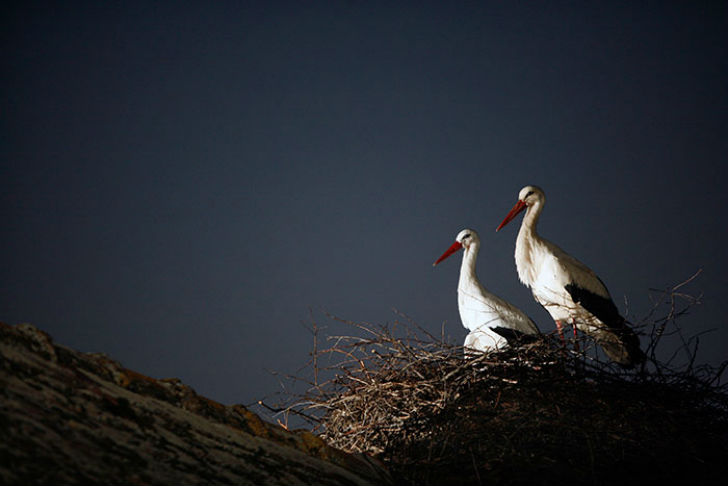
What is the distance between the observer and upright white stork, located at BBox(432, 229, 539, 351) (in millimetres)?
3689

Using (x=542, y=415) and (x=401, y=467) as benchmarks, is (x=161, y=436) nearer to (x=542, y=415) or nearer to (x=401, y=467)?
(x=401, y=467)

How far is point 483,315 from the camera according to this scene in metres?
3.91

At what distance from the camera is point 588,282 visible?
12.9 ft

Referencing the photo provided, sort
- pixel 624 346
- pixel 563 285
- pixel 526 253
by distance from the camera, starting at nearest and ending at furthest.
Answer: pixel 624 346 → pixel 563 285 → pixel 526 253

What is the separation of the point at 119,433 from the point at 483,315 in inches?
141

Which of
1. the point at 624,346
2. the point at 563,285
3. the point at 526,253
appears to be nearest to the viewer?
the point at 624,346

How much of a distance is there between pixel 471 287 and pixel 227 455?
3710mm

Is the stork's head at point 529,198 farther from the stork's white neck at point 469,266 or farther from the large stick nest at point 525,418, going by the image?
the large stick nest at point 525,418

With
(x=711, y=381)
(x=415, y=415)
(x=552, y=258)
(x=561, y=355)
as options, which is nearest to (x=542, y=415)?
(x=415, y=415)

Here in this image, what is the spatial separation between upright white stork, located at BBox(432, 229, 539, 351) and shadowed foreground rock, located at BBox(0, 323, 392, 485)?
281 cm

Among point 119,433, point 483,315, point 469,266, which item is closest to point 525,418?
point 119,433

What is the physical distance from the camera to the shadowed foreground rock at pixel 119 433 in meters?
0.47

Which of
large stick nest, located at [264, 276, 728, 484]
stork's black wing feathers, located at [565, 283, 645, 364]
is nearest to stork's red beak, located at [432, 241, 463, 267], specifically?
stork's black wing feathers, located at [565, 283, 645, 364]

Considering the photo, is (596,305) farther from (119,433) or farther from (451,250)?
(119,433)
